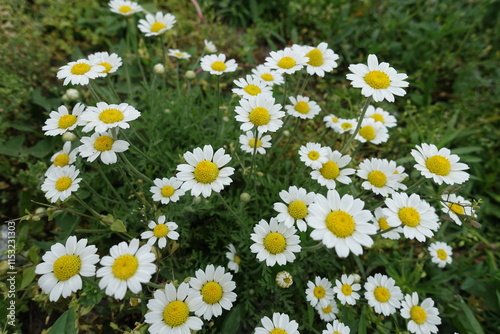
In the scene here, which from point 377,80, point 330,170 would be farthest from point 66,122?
point 377,80

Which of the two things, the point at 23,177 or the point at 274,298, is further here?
the point at 23,177

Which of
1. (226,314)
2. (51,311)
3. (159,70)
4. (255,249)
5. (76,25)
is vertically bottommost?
(51,311)

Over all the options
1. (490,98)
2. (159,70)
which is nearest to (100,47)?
(159,70)

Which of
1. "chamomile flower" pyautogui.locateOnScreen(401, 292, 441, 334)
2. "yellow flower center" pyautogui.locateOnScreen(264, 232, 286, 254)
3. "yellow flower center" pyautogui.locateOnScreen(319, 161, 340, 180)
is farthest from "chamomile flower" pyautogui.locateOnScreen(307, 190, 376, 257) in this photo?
"chamomile flower" pyautogui.locateOnScreen(401, 292, 441, 334)

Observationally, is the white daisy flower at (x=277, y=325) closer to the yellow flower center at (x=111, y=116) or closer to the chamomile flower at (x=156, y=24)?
the yellow flower center at (x=111, y=116)

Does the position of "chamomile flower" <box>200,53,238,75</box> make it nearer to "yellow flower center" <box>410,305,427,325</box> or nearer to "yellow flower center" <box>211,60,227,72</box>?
"yellow flower center" <box>211,60,227,72</box>

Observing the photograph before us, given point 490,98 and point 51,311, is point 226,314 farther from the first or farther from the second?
point 490,98
